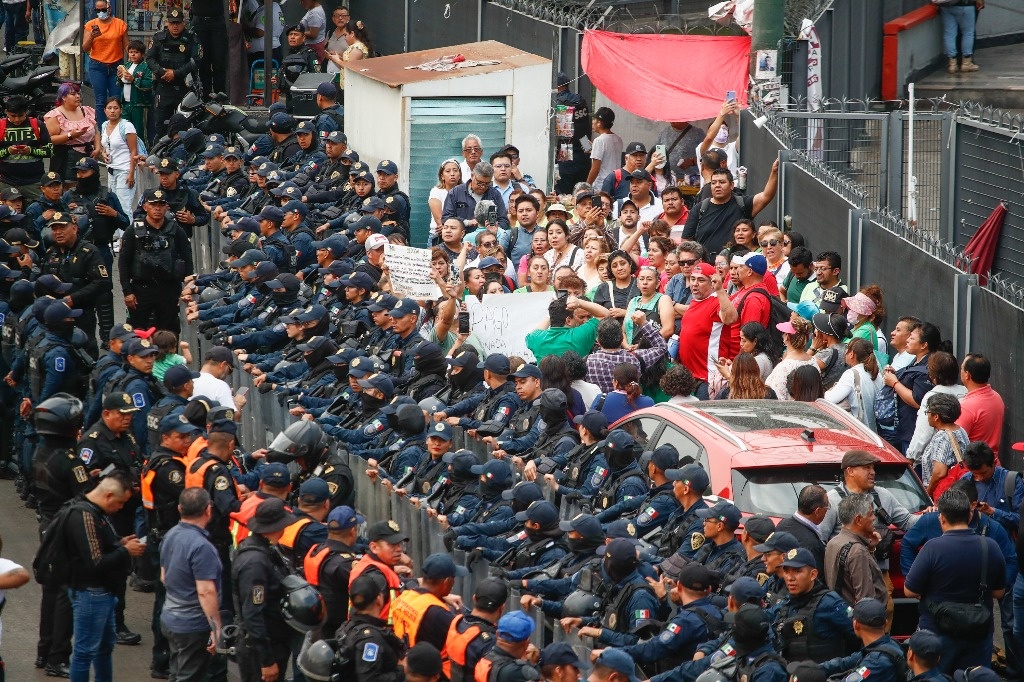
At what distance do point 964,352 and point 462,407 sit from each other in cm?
344

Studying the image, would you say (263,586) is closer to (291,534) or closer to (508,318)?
(291,534)

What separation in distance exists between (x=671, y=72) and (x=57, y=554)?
914 cm

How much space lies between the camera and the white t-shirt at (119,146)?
60.5 ft

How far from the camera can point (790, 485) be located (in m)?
8.97

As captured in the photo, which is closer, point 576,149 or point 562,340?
point 562,340

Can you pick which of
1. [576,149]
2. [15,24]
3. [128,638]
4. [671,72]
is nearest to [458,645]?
[128,638]

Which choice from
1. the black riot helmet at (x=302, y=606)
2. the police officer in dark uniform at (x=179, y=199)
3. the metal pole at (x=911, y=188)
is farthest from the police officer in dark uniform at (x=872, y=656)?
the police officer in dark uniform at (x=179, y=199)

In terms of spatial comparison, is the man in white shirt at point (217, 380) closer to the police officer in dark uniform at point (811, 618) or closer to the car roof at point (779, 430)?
the car roof at point (779, 430)

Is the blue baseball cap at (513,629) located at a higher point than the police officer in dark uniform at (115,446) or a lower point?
lower

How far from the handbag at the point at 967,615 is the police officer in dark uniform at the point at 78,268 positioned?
27.7 feet

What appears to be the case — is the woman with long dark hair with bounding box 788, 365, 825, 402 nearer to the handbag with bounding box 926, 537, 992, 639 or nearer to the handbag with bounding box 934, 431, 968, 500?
the handbag with bounding box 934, 431, 968, 500

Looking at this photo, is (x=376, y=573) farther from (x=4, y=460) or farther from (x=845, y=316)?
(x=4, y=460)

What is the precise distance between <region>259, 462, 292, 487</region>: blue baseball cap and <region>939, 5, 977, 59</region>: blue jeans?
14290mm

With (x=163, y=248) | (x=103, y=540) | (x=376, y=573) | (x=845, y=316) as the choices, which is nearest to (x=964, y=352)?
(x=845, y=316)
